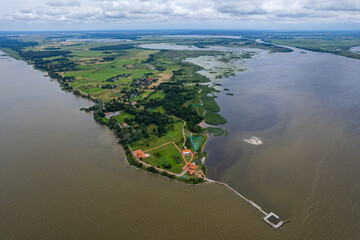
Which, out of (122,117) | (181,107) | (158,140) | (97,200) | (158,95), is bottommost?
(97,200)

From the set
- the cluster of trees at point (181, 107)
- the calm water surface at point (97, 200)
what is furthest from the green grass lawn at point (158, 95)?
the calm water surface at point (97, 200)

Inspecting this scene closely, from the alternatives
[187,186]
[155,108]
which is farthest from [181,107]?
[187,186]

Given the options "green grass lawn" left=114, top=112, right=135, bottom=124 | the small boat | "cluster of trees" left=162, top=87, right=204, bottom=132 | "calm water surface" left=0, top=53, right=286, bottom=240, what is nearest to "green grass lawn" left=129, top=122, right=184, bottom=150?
"calm water surface" left=0, top=53, right=286, bottom=240

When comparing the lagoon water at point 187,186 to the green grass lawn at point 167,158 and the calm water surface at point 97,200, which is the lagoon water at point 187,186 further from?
the green grass lawn at point 167,158

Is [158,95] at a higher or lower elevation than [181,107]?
lower

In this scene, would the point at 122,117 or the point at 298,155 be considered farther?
the point at 122,117

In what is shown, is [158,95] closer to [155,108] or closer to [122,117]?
[155,108]

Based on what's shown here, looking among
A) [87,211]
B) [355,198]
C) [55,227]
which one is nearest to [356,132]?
[355,198]
